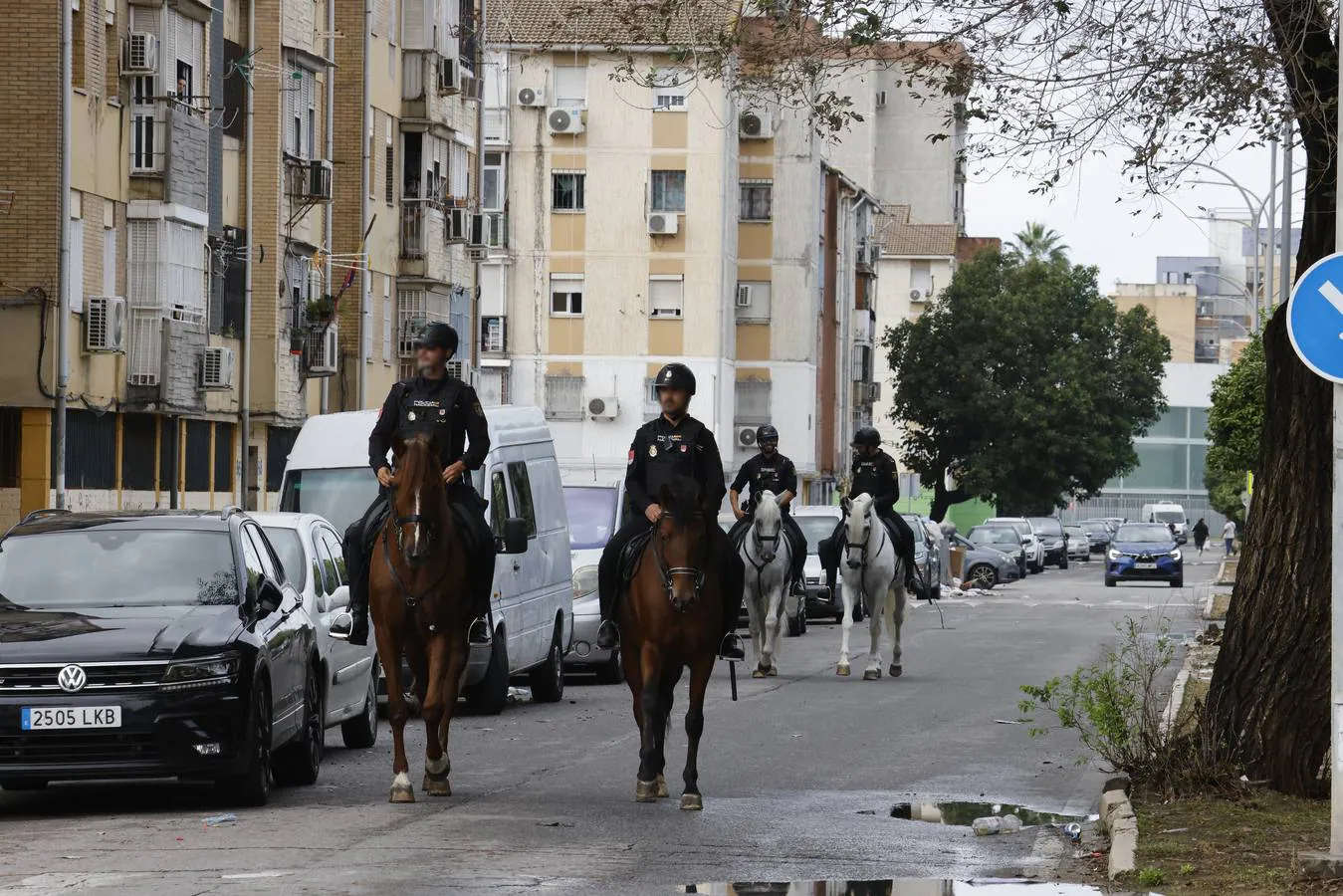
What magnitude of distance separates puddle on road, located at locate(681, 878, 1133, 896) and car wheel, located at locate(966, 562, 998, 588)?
5429 cm

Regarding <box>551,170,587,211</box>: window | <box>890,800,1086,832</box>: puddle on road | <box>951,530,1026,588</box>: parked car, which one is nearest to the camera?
<box>890,800,1086,832</box>: puddle on road

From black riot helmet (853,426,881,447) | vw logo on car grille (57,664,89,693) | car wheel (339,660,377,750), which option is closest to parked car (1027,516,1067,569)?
black riot helmet (853,426,881,447)

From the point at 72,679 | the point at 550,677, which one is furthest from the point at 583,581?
the point at 72,679

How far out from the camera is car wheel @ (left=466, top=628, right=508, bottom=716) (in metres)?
20.5

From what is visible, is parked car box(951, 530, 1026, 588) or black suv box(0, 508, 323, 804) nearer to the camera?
black suv box(0, 508, 323, 804)

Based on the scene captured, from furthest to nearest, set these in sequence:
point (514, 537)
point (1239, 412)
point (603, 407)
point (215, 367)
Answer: point (603, 407) → point (1239, 412) → point (215, 367) → point (514, 537)

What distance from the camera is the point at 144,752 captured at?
42.4ft

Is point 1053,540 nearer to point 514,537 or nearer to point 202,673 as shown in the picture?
point 514,537

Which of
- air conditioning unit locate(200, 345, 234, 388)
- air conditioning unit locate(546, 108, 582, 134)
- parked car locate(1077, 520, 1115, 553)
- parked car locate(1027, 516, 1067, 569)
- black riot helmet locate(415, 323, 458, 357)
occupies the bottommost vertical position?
parked car locate(1077, 520, 1115, 553)

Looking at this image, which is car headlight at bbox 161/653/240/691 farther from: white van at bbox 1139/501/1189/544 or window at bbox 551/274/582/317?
white van at bbox 1139/501/1189/544

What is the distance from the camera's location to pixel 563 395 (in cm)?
7662

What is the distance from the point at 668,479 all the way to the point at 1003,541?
2466 inches

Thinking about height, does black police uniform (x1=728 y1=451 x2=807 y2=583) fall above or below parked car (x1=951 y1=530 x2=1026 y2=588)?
above

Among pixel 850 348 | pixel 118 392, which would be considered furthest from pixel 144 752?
pixel 850 348
